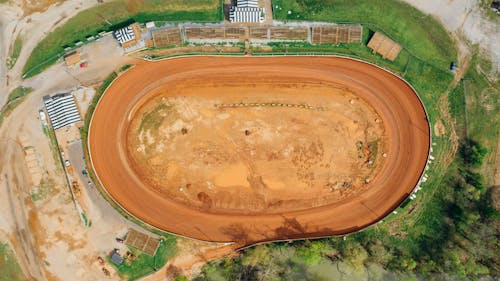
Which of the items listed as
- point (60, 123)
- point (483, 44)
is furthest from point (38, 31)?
point (483, 44)

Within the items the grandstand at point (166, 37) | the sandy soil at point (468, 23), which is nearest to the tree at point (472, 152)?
the sandy soil at point (468, 23)

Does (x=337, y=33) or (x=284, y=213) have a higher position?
(x=337, y=33)

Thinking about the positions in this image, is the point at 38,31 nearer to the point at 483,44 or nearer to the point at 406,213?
the point at 406,213

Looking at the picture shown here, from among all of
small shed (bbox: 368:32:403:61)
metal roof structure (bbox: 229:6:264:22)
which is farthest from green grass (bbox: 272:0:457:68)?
metal roof structure (bbox: 229:6:264:22)

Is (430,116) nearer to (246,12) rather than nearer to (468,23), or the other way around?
(468,23)

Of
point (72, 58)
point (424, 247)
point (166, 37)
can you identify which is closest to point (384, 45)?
point (424, 247)

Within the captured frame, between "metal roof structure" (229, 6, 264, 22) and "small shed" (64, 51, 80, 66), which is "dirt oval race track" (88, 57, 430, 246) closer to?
"metal roof structure" (229, 6, 264, 22)
